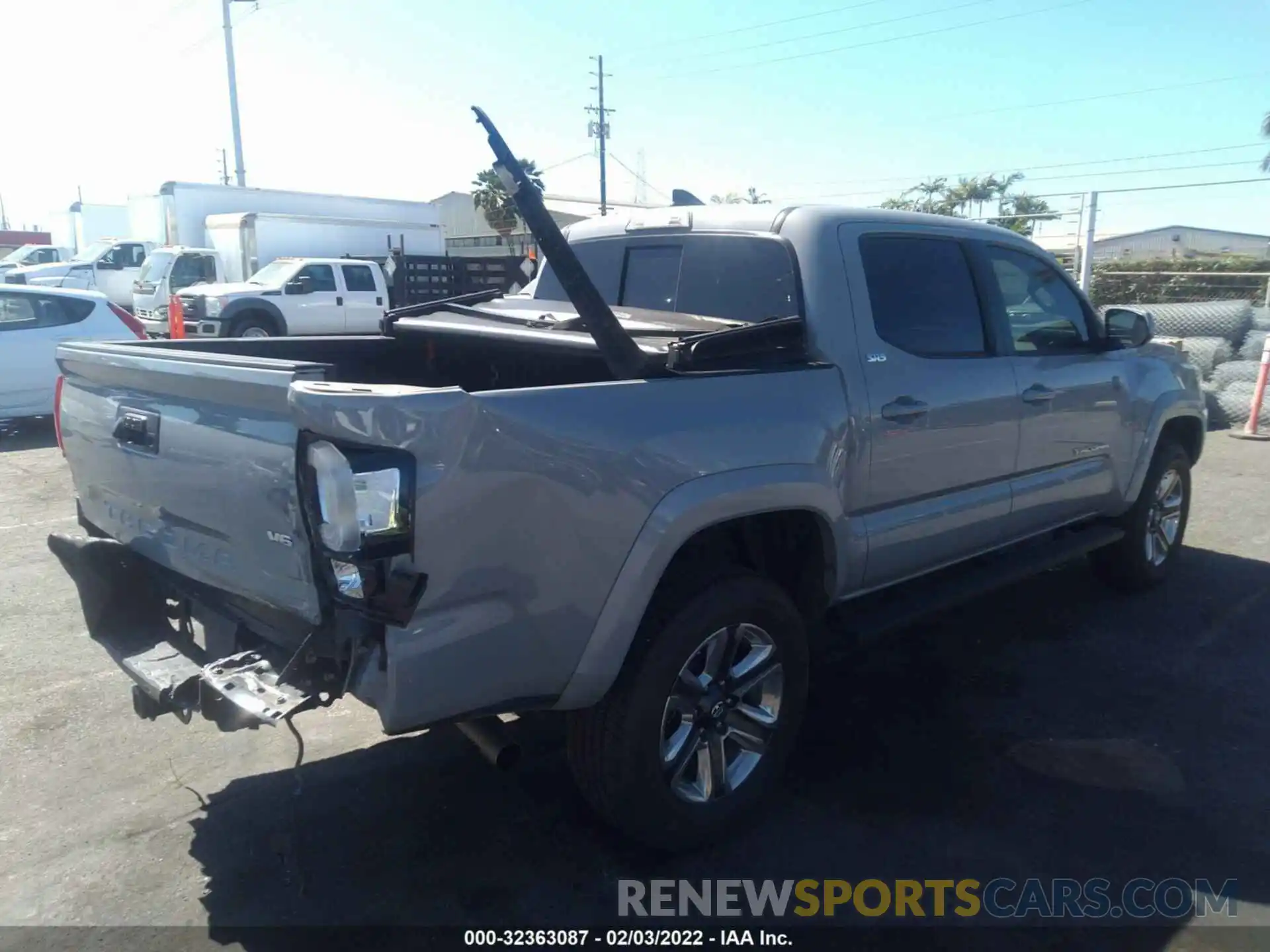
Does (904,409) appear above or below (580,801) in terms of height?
above

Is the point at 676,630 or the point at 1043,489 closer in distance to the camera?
the point at 676,630

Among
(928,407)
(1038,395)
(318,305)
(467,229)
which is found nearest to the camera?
(928,407)

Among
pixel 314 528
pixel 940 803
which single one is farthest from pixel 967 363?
pixel 314 528

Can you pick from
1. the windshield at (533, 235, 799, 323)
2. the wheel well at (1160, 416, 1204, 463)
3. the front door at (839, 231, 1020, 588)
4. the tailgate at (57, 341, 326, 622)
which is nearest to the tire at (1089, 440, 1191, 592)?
the wheel well at (1160, 416, 1204, 463)

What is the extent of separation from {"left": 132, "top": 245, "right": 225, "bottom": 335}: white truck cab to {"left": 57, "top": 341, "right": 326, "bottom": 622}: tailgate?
754 inches

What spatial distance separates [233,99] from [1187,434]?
108ft

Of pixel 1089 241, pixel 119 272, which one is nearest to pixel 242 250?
pixel 119 272

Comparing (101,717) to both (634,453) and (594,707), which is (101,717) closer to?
(594,707)

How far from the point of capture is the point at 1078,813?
137 inches

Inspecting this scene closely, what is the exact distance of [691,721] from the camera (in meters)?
3.16

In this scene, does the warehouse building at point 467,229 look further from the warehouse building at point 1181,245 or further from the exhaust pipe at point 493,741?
the exhaust pipe at point 493,741

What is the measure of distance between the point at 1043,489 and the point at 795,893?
2460 millimetres

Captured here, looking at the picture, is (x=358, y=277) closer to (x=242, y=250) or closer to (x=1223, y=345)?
(x=242, y=250)

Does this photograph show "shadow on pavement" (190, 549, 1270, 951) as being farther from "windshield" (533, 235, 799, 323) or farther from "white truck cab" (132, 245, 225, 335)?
"white truck cab" (132, 245, 225, 335)
